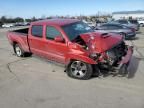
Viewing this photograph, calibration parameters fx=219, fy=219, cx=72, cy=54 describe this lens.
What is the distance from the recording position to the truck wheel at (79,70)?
6.63 metres

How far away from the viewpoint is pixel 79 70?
687 centimetres

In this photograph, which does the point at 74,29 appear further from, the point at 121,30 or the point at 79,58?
the point at 121,30

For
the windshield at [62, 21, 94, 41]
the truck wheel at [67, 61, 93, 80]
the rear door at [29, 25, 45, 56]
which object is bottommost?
the truck wheel at [67, 61, 93, 80]

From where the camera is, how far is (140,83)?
6.25 meters

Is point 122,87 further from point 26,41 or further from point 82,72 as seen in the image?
point 26,41

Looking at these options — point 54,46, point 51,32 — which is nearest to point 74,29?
point 51,32

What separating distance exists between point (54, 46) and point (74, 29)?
0.93 meters

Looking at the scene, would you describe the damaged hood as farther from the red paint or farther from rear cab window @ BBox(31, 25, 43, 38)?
rear cab window @ BBox(31, 25, 43, 38)

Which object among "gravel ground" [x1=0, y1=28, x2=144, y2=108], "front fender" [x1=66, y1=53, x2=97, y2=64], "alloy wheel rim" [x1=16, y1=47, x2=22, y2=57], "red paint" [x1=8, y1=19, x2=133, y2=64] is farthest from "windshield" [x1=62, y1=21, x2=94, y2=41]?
"alloy wheel rim" [x1=16, y1=47, x2=22, y2=57]

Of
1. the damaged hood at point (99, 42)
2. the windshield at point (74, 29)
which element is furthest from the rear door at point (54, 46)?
the damaged hood at point (99, 42)

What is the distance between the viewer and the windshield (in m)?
7.32

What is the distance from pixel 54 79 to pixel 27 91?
3.80ft

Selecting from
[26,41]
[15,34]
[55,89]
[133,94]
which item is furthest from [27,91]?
[15,34]

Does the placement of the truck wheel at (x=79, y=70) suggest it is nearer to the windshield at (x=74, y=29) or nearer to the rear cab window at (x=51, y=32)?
the windshield at (x=74, y=29)
